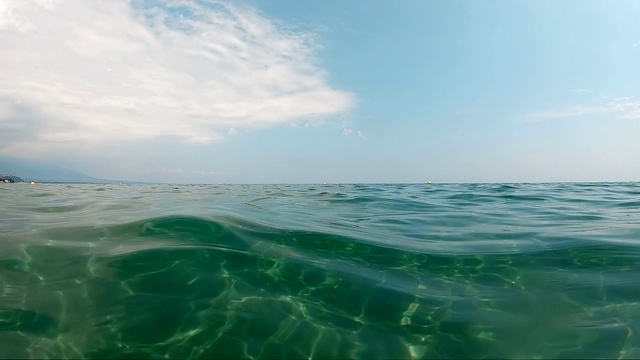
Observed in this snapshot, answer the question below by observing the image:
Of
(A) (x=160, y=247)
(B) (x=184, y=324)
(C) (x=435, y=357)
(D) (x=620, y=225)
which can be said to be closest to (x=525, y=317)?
(C) (x=435, y=357)

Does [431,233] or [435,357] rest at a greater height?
[431,233]

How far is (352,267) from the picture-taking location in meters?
4.86

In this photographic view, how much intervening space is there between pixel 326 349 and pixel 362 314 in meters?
0.69

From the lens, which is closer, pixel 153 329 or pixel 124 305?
pixel 153 329

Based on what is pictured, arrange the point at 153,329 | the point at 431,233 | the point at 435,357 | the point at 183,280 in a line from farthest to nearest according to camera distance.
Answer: the point at 431,233
the point at 183,280
the point at 153,329
the point at 435,357

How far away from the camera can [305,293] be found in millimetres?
4086

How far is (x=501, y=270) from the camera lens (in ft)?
16.0

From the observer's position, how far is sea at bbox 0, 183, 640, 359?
315cm

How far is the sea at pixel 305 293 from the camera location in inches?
124

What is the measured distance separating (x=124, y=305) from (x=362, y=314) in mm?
2359

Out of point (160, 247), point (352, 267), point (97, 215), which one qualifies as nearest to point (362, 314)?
point (352, 267)

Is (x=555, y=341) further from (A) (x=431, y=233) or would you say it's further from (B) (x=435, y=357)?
(A) (x=431, y=233)

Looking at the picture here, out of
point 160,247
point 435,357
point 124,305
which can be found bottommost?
point 435,357

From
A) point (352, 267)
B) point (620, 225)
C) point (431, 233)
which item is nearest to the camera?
point (352, 267)
